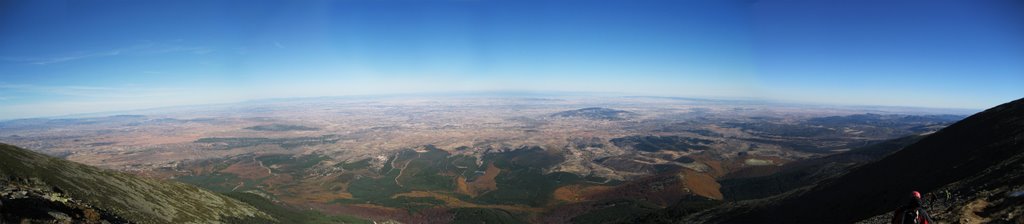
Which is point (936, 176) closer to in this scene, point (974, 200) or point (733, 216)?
point (733, 216)

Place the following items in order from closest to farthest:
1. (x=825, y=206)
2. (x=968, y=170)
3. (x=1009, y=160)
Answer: (x=1009, y=160), (x=968, y=170), (x=825, y=206)

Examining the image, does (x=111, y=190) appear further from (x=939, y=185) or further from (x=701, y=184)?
(x=701, y=184)

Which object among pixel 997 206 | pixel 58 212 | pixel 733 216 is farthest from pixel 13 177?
pixel 733 216

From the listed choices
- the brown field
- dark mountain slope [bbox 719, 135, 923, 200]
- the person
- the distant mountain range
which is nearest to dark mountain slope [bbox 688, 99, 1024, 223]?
the distant mountain range

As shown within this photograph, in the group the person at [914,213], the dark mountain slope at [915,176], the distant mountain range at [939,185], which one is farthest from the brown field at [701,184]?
the person at [914,213]

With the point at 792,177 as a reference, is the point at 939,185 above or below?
above

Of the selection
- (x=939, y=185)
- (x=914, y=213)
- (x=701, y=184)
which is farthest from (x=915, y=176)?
(x=701, y=184)
